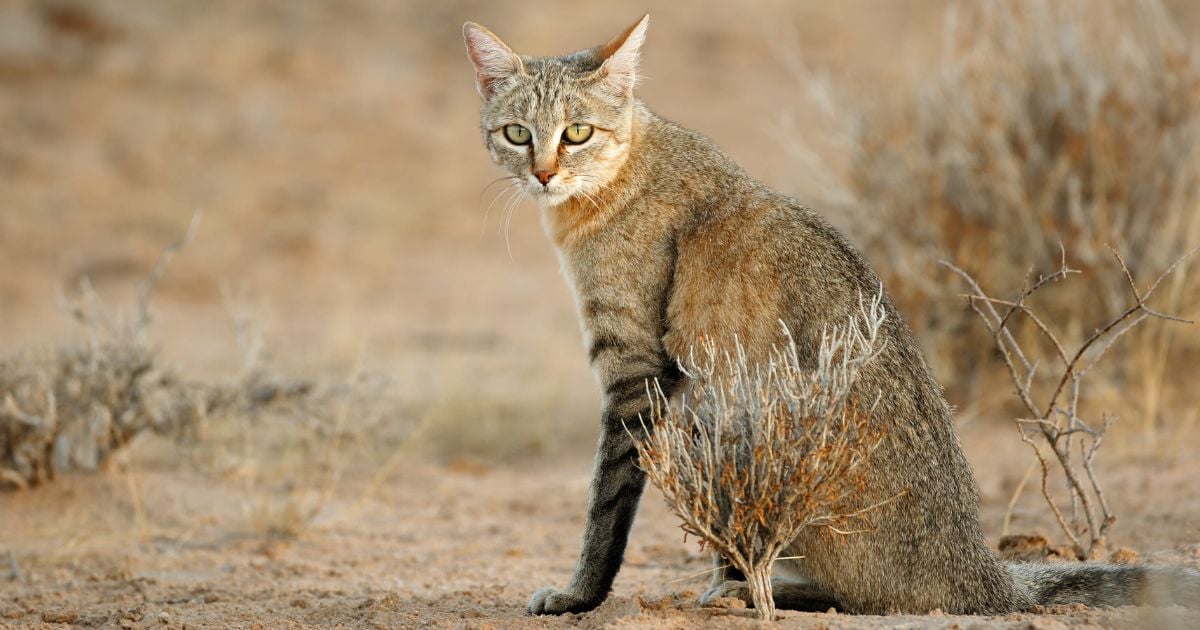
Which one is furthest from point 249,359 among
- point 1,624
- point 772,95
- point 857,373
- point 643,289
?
point 772,95

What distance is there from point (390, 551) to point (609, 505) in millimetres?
1951

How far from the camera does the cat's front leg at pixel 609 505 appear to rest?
4066mm

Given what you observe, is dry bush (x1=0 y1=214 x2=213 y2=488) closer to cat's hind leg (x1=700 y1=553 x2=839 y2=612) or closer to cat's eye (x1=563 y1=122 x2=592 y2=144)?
cat's eye (x1=563 y1=122 x2=592 y2=144)

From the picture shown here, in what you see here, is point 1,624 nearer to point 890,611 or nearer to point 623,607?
point 623,607

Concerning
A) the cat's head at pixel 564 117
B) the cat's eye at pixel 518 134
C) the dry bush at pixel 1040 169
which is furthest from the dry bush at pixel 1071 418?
the dry bush at pixel 1040 169

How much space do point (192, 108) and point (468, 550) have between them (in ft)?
30.8

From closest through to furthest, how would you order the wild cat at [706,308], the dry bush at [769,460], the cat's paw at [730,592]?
1. the dry bush at [769,460]
2. the wild cat at [706,308]
3. the cat's paw at [730,592]

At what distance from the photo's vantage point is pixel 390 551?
5680mm

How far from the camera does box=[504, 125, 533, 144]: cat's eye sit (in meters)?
4.52

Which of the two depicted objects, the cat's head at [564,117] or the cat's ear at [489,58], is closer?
the cat's head at [564,117]

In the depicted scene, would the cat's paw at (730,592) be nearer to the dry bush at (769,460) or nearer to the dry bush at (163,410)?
the dry bush at (769,460)

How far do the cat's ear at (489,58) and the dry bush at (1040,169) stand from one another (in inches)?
118

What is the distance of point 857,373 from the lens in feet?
12.3

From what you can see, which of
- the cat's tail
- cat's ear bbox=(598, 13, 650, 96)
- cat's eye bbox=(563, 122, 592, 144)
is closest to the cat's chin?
cat's eye bbox=(563, 122, 592, 144)
